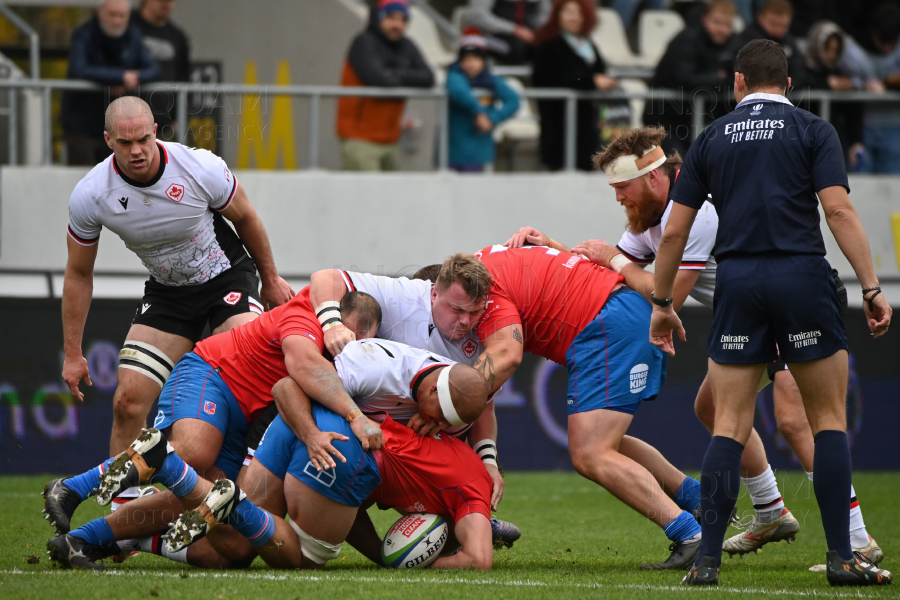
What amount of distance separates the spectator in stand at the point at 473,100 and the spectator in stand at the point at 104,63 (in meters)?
2.80

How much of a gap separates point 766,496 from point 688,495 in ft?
1.67

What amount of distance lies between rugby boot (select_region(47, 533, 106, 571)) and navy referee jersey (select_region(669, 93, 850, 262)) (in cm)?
318

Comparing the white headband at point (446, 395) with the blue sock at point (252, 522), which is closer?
the blue sock at point (252, 522)

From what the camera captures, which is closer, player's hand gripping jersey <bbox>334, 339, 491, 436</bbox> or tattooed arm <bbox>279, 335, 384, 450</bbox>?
tattooed arm <bbox>279, 335, 384, 450</bbox>

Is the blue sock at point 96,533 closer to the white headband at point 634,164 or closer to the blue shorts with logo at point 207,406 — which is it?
the blue shorts with logo at point 207,406

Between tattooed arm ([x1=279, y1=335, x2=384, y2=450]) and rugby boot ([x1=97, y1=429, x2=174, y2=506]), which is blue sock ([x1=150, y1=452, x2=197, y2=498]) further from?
tattooed arm ([x1=279, y1=335, x2=384, y2=450])

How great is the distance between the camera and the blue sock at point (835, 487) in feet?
14.9

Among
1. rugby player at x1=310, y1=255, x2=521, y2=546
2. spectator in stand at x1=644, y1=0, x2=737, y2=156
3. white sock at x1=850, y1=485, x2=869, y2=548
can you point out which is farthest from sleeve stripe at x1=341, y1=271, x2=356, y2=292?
spectator in stand at x1=644, y1=0, x2=737, y2=156

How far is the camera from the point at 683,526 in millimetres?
5188

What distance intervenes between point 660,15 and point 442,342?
11016 mm

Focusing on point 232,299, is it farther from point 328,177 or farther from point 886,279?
point 886,279

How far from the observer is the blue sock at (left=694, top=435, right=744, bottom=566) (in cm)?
457

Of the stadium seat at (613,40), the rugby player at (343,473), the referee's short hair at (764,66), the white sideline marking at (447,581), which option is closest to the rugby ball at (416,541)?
the rugby player at (343,473)

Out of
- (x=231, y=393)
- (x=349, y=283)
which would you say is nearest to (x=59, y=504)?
(x=231, y=393)
